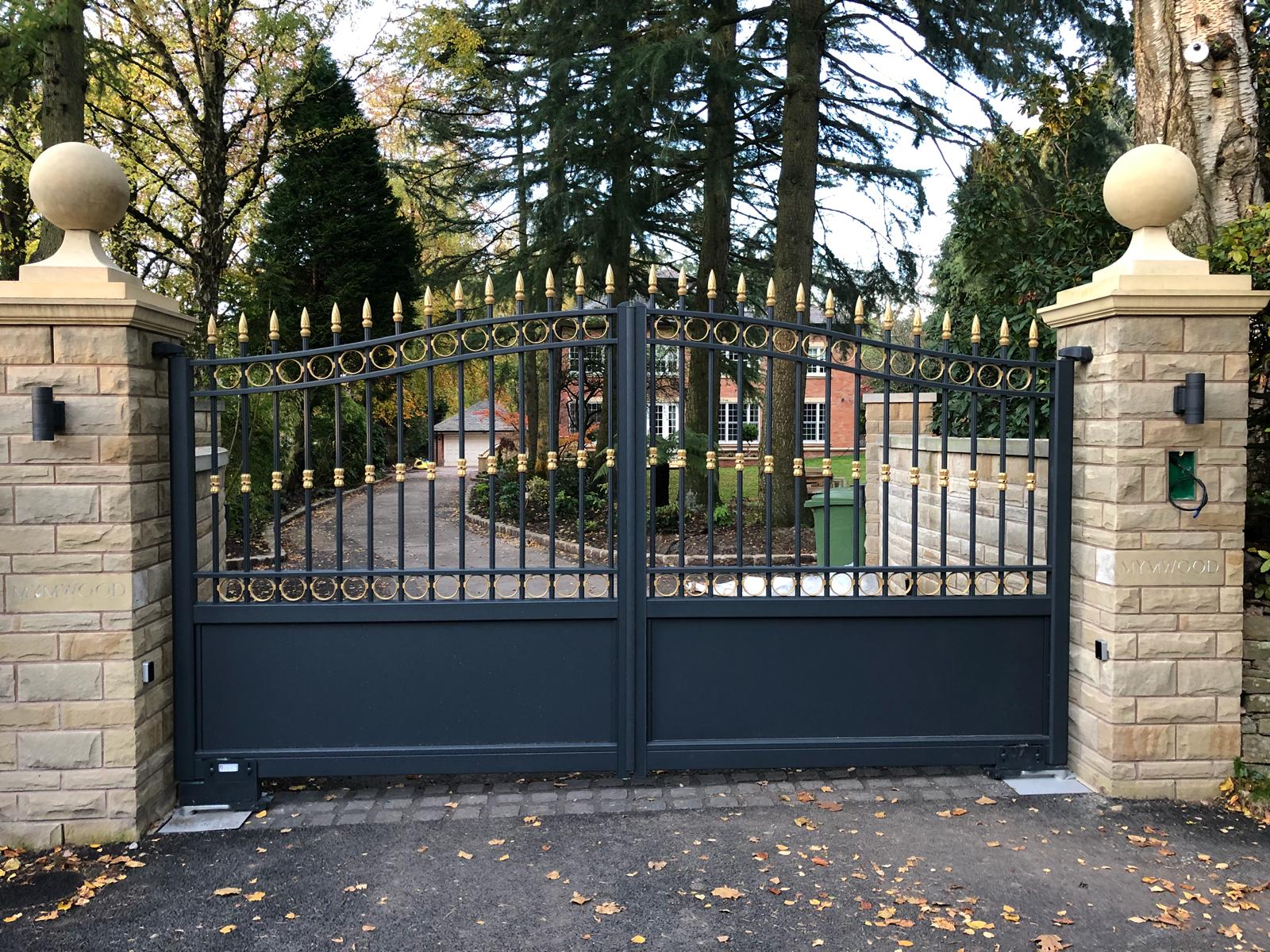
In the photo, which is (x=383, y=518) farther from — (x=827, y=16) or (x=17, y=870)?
(x=17, y=870)

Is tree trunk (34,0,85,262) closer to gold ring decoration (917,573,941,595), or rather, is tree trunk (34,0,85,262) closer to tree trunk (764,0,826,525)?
tree trunk (764,0,826,525)

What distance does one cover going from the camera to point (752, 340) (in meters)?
4.58

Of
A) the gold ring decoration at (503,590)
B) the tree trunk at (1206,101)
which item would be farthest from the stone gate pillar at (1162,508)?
the gold ring decoration at (503,590)

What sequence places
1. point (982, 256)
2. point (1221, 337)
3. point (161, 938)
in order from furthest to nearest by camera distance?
point (982, 256), point (1221, 337), point (161, 938)

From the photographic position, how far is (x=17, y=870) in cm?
349

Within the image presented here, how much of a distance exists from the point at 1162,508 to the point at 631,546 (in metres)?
2.43

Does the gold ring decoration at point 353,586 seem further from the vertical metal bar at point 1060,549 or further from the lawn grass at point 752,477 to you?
the lawn grass at point 752,477

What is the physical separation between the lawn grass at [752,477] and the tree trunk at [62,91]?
814 centimetres

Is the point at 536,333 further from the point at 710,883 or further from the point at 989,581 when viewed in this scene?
the point at 989,581

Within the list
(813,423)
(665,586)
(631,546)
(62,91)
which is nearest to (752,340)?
(631,546)

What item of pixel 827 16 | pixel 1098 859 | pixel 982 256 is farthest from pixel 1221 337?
pixel 827 16

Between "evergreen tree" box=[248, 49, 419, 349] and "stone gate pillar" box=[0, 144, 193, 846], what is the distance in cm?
1398

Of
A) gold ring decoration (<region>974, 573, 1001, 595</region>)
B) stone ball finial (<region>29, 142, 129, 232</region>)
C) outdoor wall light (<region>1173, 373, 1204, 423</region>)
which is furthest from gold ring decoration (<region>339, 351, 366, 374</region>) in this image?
outdoor wall light (<region>1173, 373, 1204, 423</region>)

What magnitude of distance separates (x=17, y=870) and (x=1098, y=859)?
426 centimetres
